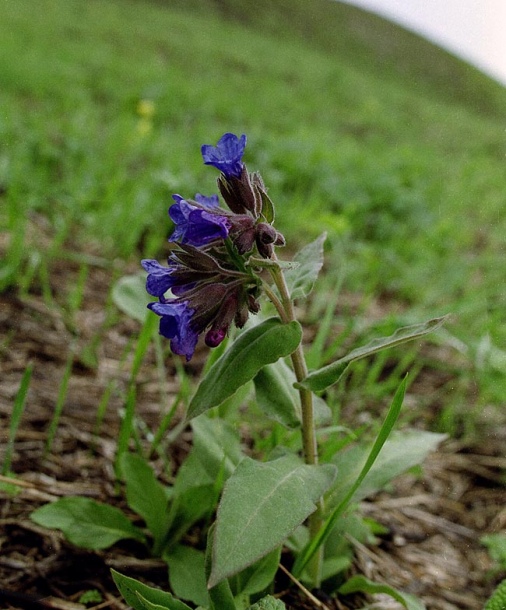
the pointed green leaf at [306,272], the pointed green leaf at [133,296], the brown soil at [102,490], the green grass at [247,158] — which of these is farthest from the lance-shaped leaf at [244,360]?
the green grass at [247,158]

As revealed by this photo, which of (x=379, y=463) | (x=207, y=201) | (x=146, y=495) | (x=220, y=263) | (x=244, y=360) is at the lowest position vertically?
(x=146, y=495)

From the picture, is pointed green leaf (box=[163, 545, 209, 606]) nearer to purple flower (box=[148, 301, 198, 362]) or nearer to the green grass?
purple flower (box=[148, 301, 198, 362])

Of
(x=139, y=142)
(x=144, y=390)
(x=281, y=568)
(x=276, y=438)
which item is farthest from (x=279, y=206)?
(x=281, y=568)

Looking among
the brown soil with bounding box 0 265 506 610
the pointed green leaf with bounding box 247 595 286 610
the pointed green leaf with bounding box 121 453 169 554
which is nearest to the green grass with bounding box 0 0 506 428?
the brown soil with bounding box 0 265 506 610

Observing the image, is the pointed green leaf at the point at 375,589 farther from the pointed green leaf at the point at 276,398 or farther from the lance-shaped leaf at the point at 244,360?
the lance-shaped leaf at the point at 244,360

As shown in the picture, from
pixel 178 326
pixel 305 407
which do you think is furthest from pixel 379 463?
pixel 178 326

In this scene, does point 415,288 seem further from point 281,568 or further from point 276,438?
point 281,568

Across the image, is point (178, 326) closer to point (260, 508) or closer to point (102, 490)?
point (260, 508)
